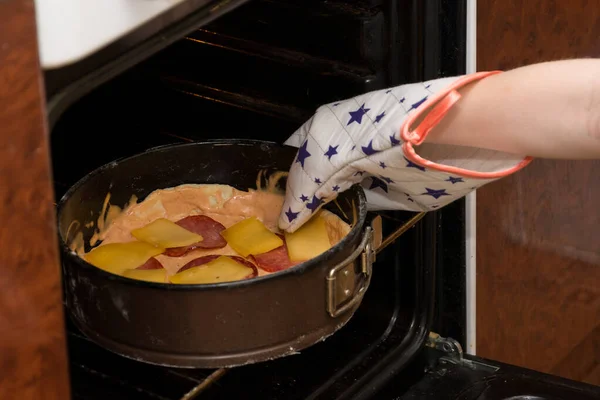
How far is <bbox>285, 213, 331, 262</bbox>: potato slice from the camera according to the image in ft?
3.84

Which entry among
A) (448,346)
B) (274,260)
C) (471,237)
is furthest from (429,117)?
(448,346)

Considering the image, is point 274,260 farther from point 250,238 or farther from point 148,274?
point 148,274

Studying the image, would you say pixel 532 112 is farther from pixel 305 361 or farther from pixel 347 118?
pixel 305 361

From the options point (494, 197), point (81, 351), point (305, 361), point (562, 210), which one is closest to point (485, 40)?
point (494, 197)

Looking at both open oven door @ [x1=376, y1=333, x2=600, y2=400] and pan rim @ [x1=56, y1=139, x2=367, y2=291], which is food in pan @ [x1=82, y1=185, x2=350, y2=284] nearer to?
pan rim @ [x1=56, y1=139, x2=367, y2=291]

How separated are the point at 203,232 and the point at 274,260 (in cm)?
12

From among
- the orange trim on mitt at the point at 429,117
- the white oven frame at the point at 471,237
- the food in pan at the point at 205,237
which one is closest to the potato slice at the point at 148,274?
the food in pan at the point at 205,237

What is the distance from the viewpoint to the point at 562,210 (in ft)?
4.91

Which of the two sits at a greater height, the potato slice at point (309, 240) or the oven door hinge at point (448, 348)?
the potato slice at point (309, 240)

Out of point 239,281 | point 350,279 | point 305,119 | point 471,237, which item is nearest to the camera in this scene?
point 239,281

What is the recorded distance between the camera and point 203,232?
4.03 feet

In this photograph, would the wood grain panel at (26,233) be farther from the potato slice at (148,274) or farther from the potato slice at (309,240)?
the potato slice at (309,240)

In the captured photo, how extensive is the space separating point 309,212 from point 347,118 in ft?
0.44

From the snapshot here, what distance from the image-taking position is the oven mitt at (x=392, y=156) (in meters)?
0.99
